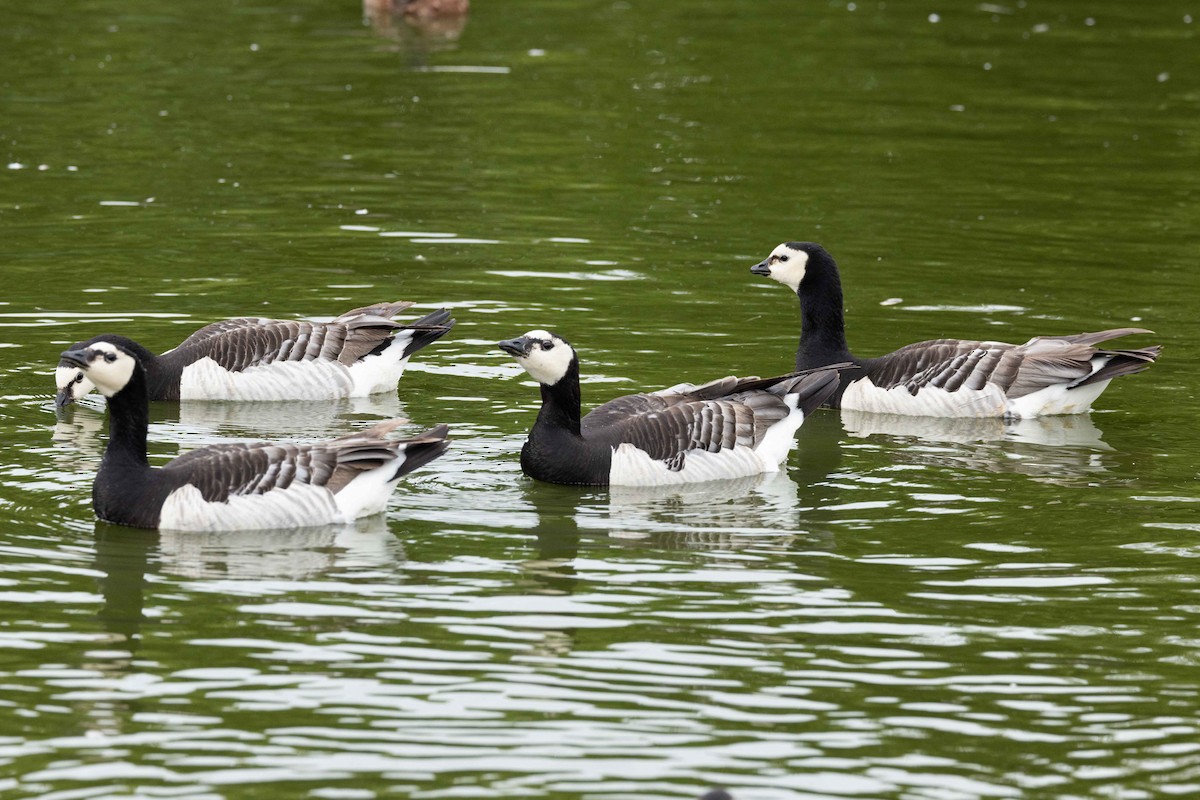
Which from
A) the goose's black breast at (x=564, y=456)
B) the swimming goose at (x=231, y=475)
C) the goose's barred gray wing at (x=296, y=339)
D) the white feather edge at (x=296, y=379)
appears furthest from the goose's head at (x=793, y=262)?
A: the swimming goose at (x=231, y=475)

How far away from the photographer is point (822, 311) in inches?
773

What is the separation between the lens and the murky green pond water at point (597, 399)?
415 inches

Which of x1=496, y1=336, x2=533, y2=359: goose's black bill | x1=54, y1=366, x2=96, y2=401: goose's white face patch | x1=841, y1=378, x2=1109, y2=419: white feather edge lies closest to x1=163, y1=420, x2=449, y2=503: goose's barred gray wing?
x1=496, y1=336, x2=533, y2=359: goose's black bill

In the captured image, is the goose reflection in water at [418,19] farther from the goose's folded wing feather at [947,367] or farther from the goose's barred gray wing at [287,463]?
the goose's barred gray wing at [287,463]

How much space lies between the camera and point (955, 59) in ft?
131

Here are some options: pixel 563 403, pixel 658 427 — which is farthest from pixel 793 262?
pixel 563 403

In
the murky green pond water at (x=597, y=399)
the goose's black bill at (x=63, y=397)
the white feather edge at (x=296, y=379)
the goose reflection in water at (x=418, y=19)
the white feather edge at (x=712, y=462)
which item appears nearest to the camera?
the murky green pond water at (x=597, y=399)

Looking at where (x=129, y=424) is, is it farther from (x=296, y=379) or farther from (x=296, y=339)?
(x=296, y=339)

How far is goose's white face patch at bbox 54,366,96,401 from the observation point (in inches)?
711

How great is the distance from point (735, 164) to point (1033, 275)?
778 centimetres

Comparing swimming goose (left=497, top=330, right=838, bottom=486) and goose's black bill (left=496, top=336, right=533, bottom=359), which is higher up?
goose's black bill (left=496, top=336, right=533, bottom=359)

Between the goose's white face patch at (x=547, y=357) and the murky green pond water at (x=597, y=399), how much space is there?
94 centimetres

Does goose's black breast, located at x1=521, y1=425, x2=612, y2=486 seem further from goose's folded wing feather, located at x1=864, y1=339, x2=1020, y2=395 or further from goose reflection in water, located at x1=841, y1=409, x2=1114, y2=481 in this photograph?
goose's folded wing feather, located at x1=864, y1=339, x2=1020, y2=395

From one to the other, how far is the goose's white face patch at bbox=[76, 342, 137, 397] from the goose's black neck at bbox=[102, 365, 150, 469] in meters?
0.05
